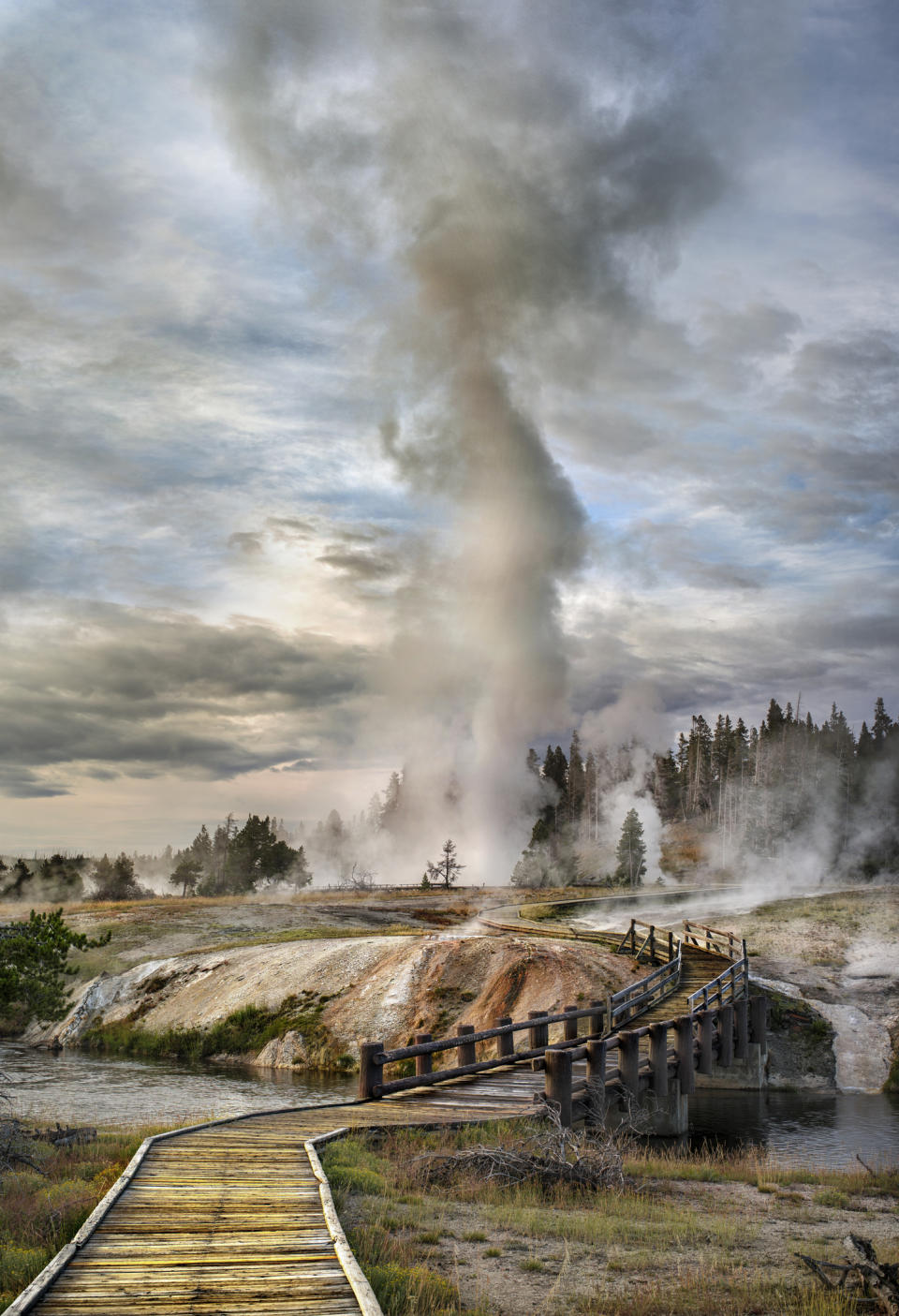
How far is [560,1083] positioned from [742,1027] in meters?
19.3

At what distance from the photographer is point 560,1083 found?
18.3 meters

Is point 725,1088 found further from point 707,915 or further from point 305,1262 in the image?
point 305,1262

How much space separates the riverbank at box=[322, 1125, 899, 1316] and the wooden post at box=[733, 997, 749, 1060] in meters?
18.1

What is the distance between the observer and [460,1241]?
1130 cm

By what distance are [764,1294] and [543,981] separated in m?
26.1

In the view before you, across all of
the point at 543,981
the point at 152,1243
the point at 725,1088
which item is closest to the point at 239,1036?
the point at 543,981

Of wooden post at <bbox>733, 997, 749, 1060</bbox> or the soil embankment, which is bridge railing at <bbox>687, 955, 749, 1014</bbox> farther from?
the soil embankment

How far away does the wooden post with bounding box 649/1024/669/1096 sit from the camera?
23891mm

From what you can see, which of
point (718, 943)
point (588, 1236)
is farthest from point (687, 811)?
point (588, 1236)

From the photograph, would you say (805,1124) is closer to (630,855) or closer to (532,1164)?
(532,1164)

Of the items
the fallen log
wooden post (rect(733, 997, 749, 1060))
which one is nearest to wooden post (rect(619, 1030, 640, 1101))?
the fallen log

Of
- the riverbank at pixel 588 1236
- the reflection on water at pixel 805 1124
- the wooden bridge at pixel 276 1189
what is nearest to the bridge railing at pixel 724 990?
the reflection on water at pixel 805 1124

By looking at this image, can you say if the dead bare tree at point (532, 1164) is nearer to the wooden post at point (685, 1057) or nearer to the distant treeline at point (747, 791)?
the wooden post at point (685, 1057)

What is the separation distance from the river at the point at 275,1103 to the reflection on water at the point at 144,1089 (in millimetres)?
32
